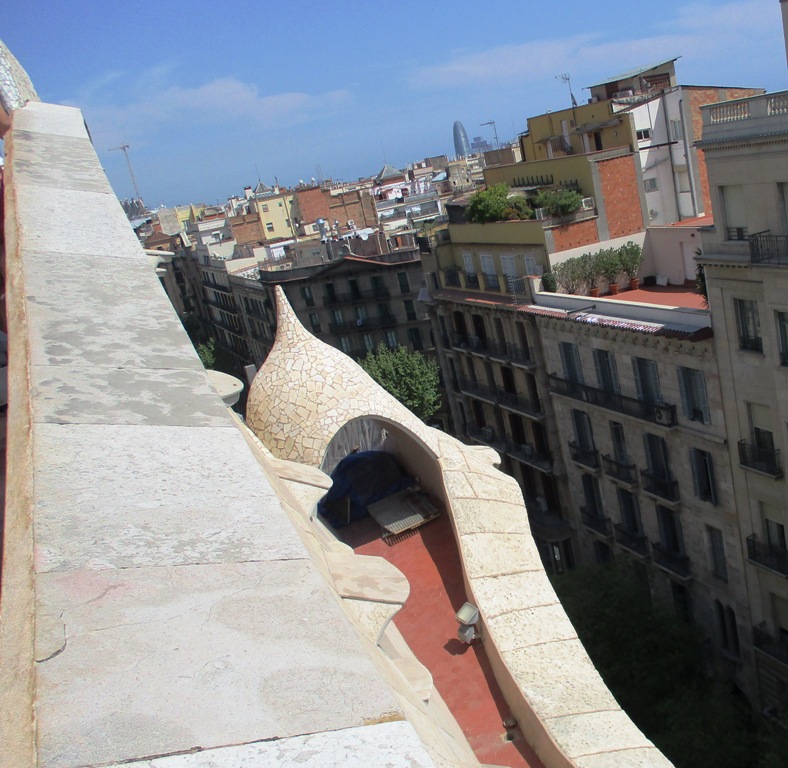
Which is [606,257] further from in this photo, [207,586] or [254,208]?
[254,208]

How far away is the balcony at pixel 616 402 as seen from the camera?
22531 millimetres

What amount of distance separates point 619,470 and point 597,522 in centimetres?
284

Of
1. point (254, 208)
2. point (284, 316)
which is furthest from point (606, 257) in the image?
point (254, 208)

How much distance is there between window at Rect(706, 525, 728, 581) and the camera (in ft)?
74.7

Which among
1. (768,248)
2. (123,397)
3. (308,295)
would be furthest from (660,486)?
(308,295)

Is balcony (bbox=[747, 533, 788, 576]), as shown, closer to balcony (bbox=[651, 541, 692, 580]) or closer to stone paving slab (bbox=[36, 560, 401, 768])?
balcony (bbox=[651, 541, 692, 580])

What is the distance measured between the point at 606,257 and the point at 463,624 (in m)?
A: 21.1

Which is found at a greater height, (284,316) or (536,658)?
(284,316)

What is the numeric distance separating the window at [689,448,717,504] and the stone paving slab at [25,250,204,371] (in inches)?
768

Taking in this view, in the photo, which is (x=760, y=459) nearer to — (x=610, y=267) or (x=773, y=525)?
(x=773, y=525)

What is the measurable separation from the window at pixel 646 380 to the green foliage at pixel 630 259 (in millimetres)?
5306

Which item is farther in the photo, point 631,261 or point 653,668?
point 631,261

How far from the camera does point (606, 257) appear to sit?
27.5 m

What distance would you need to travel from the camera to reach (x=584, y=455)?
88.7 feet
